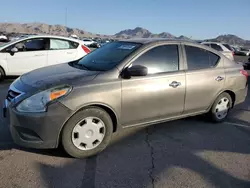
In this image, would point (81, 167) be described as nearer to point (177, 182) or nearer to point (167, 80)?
point (177, 182)

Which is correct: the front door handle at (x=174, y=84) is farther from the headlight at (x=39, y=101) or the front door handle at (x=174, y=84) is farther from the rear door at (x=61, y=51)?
the rear door at (x=61, y=51)

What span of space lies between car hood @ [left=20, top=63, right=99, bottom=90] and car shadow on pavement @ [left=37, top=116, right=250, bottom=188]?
101cm

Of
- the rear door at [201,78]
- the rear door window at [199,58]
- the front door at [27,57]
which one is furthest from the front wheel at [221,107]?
the front door at [27,57]

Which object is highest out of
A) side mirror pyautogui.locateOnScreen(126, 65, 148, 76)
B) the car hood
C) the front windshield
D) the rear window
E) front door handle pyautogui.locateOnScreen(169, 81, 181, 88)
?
the rear window

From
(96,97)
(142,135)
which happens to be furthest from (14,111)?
(142,135)

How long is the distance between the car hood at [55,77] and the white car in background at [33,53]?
4.55 meters

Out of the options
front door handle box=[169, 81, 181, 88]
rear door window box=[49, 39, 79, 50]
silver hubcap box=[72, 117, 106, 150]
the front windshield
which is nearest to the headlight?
silver hubcap box=[72, 117, 106, 150]

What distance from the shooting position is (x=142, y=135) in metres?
4.33

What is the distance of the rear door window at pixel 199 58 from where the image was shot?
443 cm

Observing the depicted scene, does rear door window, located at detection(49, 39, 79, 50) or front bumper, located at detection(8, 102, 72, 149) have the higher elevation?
rear door window, located at detection(49, 39, 79, 50)

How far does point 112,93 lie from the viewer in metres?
3.49

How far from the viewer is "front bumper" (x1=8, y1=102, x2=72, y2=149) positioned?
311 centimetres

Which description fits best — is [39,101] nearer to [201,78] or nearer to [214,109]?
[201,78]

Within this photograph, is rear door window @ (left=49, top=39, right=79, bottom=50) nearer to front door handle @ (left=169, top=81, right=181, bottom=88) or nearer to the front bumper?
front door handle @ (left=169, top=81, right=181, bottom=88)
